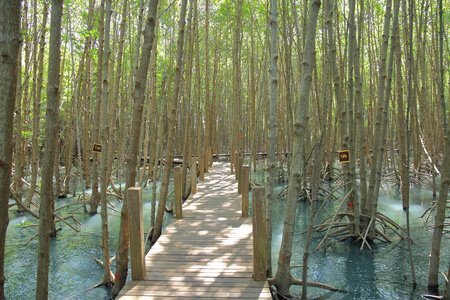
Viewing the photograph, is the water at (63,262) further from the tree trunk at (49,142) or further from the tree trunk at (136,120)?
the tree trunk at (49,142)

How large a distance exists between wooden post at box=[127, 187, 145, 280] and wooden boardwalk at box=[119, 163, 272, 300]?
0.34 feet

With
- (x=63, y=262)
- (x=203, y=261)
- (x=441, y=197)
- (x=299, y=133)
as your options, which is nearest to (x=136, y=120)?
(x=299, y=133)

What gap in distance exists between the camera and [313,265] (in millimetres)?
4273

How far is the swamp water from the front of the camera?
139 inches

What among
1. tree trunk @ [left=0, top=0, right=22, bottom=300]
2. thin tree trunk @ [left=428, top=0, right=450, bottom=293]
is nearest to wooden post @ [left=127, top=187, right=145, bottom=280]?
tree trunk @ [left=0, top=0, right=22, bottom=300]

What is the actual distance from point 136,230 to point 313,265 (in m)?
2.47

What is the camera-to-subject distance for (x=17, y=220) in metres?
6.08

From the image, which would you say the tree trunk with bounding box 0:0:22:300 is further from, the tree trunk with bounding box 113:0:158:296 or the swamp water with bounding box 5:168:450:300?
the swamp water with bounding box 5:168:450:300

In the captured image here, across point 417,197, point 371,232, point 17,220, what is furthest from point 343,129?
point 17,220

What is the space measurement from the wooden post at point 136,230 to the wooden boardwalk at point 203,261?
105mm

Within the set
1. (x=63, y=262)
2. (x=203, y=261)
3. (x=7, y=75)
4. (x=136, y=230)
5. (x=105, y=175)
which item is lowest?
(x=63, y=262)

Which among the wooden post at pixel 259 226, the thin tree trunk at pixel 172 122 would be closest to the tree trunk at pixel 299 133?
the wooden post at pixel 259 226

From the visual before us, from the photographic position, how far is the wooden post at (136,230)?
107 inches

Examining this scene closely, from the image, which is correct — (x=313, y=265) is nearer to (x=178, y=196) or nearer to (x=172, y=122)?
(x=178, y=196)
